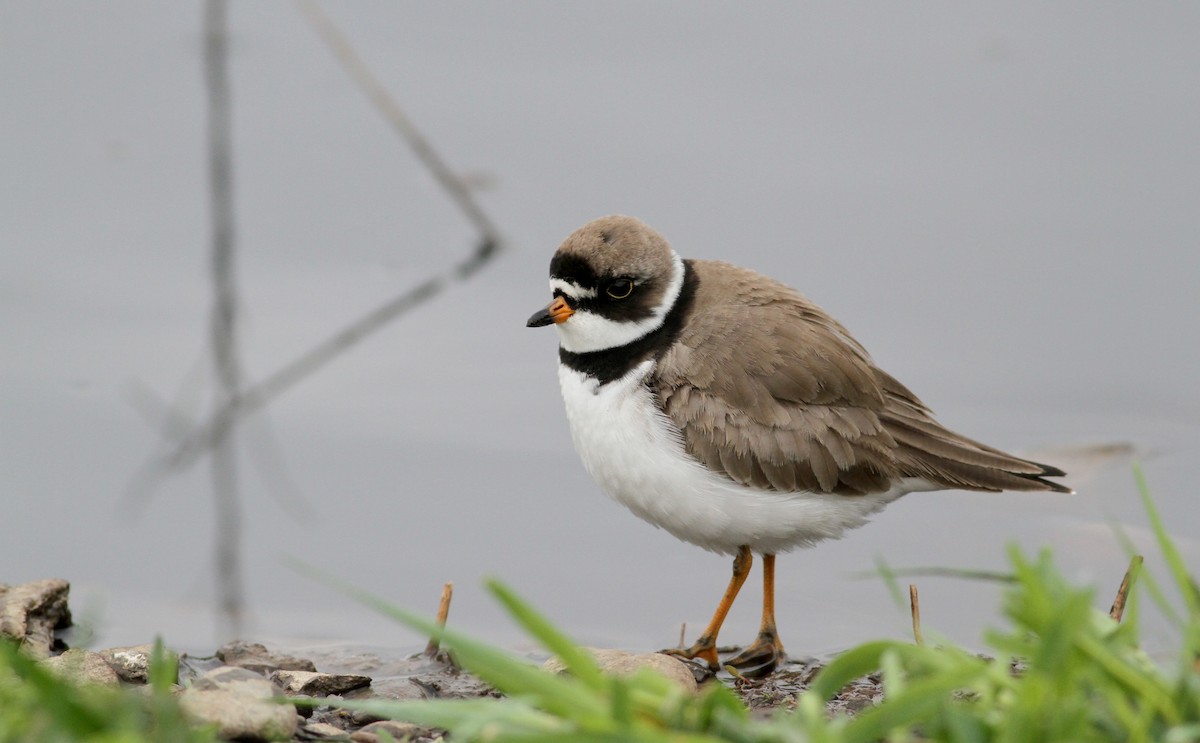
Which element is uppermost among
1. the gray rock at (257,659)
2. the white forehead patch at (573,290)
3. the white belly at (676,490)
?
the white forehead patch at (573,290)

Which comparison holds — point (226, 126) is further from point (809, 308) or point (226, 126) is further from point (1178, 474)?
point (1178, 474)

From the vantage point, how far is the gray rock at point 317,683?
182 inches

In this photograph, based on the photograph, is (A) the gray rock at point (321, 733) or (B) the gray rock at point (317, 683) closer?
(A) the gray rock at point (321, 733)

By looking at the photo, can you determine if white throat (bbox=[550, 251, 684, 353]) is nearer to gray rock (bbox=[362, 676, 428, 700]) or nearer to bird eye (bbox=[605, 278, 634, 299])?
bird eye (bbox=[605, 278, 634, 299])

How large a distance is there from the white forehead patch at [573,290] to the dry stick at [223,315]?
6.43 ft

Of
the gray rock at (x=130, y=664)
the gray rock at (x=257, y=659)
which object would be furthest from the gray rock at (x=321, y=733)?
the gray rock at (x=257, y=659)

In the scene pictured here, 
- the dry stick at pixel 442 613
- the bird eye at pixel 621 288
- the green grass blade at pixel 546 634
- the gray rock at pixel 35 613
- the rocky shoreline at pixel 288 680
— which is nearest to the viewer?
the green grass blade at pixel 546 634

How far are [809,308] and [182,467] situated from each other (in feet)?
10.8

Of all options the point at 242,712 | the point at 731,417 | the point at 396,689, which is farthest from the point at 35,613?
the point at 731,417

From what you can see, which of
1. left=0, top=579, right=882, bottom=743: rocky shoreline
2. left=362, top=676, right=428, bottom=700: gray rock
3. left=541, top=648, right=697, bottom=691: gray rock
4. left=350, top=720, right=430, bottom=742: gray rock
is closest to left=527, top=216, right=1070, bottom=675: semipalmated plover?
left=0, top=579, right=882, bottom=743: rocky shoreline

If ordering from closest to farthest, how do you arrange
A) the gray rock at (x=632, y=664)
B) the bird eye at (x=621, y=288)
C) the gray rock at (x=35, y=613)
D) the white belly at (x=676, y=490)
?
the gray rock at (x=632, y=664), the gray rock at (x=35, y=613), the white belly at (x=676, y=490), the bird eye at (x=621, y=288)

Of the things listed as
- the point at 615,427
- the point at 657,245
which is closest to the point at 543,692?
the point at 615,427

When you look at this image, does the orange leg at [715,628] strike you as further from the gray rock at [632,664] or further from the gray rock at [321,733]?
the gray rock at [321,733]

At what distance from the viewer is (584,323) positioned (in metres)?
5.83
